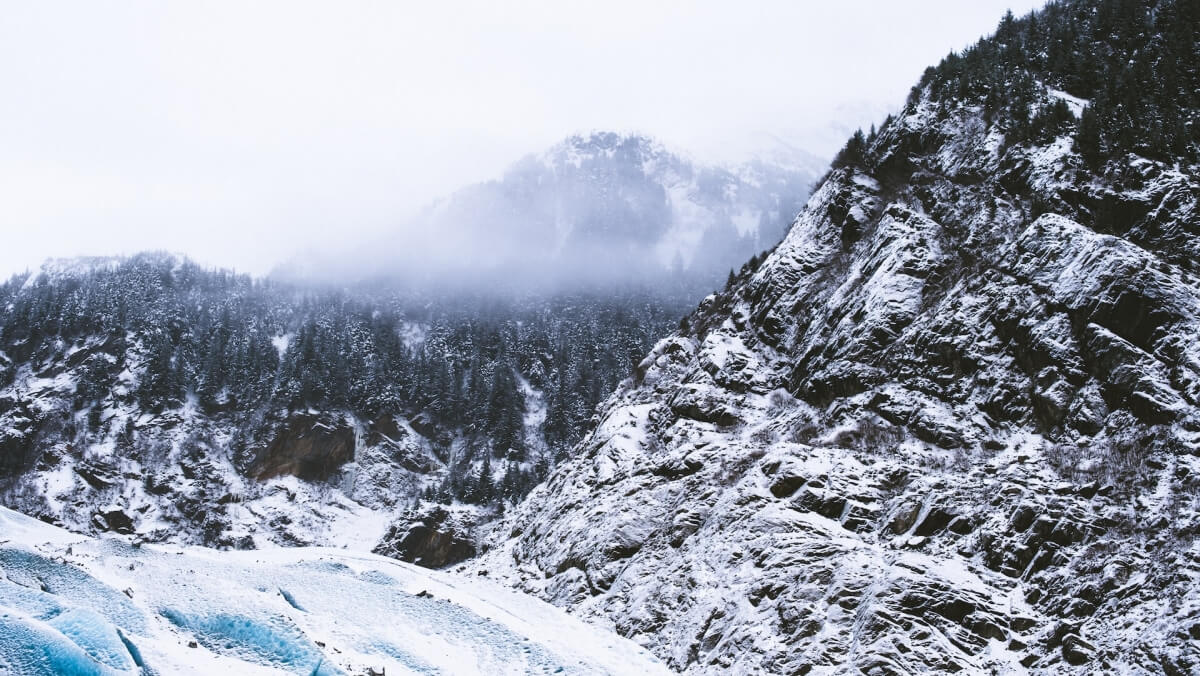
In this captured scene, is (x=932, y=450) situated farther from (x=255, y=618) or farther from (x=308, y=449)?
(x=308, y=449)

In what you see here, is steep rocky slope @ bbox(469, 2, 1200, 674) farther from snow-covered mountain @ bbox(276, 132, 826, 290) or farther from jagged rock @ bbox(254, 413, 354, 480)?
snow-covered mountain @ bbox(276, 132, 826, 290)

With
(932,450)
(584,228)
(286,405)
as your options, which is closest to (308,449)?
(286,405)

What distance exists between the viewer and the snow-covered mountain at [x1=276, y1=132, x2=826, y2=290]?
161900mm

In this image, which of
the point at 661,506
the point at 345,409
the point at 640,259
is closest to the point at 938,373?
the point at 661,506

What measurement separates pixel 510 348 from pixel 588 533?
91.1m

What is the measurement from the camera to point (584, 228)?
175875 millimetres

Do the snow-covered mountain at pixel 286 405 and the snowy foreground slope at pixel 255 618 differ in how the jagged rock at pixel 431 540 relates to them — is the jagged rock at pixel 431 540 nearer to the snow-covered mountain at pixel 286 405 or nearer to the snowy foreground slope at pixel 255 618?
the snow-covered mountain at pixel 286 405

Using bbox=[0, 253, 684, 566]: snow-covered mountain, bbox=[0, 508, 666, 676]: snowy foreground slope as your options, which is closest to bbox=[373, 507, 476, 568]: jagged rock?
bbox=[0, 253, 684, 566]: snow-covered mountain

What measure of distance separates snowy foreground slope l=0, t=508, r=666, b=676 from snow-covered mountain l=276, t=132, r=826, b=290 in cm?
12560

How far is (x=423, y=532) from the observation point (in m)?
71.6

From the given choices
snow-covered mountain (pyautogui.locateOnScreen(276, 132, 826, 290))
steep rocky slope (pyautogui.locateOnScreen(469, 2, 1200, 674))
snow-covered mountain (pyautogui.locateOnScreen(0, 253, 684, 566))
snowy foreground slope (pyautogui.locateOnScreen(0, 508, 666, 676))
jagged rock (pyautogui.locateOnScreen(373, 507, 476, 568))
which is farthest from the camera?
snow-covered mountain (pyautogui.locateOnScreen(276, 132, 826, 290))

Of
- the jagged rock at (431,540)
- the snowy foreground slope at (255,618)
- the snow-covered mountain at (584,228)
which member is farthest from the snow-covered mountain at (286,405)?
the snowy foreground slope at (255,618)

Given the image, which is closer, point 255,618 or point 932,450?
point 255,618

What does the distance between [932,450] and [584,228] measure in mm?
144693
